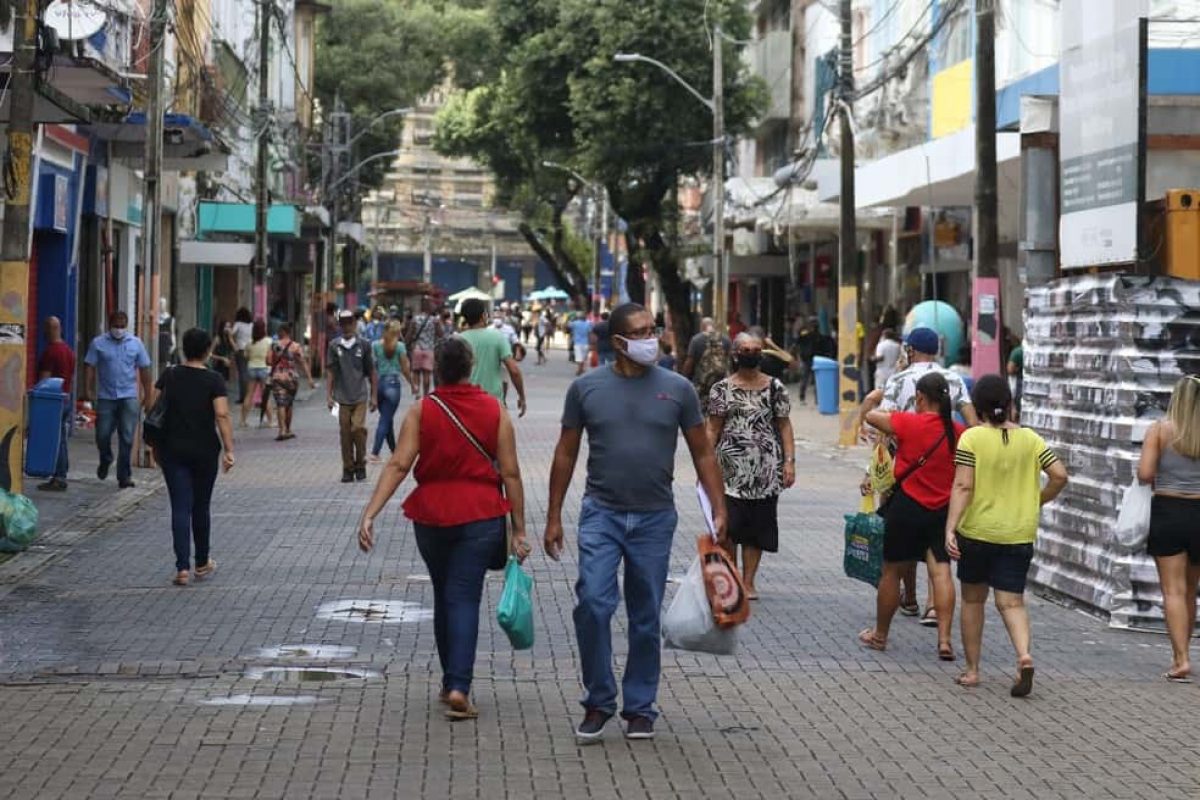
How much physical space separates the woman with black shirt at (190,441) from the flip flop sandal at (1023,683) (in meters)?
5.56

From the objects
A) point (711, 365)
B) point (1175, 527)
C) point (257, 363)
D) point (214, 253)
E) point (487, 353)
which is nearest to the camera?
point (1175, 527)

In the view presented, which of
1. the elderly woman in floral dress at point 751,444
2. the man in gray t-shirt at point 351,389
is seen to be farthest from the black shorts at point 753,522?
the man in gray t-shirt at point 351,389

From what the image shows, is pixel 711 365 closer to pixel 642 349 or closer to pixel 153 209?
pixel 153 209

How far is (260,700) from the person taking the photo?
926 cm

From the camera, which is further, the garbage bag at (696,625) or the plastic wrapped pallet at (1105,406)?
the plastic wrapped pallet at (1105,406)

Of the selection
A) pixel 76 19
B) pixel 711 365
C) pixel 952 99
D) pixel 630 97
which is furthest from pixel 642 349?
pixel 630 97

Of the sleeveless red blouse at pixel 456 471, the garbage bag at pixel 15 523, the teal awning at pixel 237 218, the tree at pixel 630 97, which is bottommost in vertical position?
the garbage bag at pixel 15 523

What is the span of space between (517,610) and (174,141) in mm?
20989

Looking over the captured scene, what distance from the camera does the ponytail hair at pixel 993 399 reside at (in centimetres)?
1000

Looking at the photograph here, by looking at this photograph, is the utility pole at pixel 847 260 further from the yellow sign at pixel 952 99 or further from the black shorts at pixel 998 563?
the black shorts at pixel 998 563

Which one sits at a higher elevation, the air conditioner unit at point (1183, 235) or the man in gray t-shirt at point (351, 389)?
the air conditioner unit at point (1183, 235)

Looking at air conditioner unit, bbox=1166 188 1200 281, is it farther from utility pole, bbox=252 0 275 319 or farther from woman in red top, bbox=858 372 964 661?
utility pole, bbox=252 0 275 319

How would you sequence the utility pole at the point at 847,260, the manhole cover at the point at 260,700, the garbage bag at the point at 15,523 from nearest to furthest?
the manhole cover at the point at 260,700, the garbage bag at the point at 15,523, the utility pole at the point at 847,260

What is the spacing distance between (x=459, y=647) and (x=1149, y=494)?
12.9 ft
